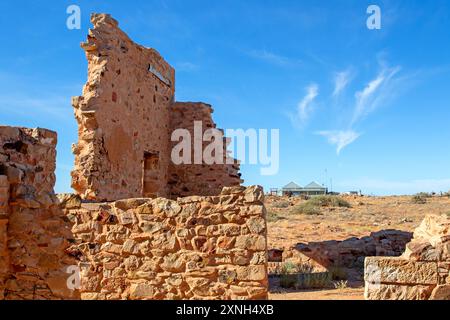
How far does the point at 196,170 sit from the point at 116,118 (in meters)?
3.42

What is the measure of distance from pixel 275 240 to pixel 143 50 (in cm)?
636

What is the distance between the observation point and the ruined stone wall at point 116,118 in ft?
29.3

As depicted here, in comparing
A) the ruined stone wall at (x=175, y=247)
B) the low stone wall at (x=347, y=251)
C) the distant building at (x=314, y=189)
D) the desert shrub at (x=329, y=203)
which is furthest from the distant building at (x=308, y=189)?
the ruined stone wall at (x=175, y=247)

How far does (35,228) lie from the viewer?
5004mm

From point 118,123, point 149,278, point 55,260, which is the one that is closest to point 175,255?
point 149,278

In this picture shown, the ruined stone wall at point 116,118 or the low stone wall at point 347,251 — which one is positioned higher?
the ruined stone wall at point 116,118

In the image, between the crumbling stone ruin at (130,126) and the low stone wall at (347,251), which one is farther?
the low stone wall at (347,251)

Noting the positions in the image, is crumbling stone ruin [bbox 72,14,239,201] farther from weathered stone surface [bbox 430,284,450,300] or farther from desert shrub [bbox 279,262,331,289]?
weathered stone surface [bbox 430,284,450,300]

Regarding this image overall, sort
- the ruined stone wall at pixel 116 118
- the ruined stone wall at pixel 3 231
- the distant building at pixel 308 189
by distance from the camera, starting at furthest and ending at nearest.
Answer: the distant building at pixel 308 189, the ruined stone wall at pixel 116 118, the ruined stone wall at pixel 3 231

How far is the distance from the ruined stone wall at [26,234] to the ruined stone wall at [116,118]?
143 inches

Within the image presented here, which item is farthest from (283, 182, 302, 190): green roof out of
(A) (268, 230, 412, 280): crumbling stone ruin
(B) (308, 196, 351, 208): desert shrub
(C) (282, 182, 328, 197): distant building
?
(A) (268, 230, 412, 280): crumbling stone ruin

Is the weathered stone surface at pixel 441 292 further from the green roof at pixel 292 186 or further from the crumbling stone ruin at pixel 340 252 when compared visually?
the green roof at pixel 292 186

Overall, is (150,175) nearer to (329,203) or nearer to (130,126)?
(130,126)

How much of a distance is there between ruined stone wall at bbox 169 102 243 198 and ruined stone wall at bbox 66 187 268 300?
631cm
